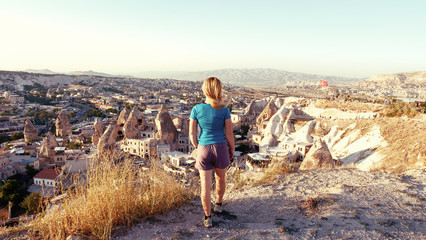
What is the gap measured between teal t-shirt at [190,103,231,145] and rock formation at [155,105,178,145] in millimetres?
14138

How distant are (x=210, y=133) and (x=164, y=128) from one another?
47.1 feet

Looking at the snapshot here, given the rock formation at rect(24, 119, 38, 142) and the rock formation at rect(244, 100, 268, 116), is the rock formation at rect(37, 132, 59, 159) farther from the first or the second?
the rock formation at rect(244, 100, 268, 116)

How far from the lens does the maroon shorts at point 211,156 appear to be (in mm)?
2717

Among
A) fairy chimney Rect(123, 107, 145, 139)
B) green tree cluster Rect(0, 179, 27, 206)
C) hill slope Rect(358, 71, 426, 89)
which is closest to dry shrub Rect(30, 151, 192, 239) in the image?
green tree cluster Rect(0, 179, 27, 206)

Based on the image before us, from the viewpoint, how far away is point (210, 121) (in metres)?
2.68

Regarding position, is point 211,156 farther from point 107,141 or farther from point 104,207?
point 107,141

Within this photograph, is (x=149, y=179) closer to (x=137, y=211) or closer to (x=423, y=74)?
(x=137, y=211)

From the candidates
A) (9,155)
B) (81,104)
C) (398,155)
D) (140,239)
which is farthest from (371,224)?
(81,104)

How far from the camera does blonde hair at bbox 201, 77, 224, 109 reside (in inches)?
103

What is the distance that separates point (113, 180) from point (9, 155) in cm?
1772

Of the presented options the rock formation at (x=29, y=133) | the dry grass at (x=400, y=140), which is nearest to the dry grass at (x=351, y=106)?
the dry grass at (x=400, y=140)

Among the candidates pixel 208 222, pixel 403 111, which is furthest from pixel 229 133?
pixel 403 111

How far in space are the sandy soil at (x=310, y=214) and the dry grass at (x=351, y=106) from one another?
2007 cm

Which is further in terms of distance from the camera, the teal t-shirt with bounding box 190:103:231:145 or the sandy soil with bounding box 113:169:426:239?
the teal t-shirt with bounding box 190:103:231:145
